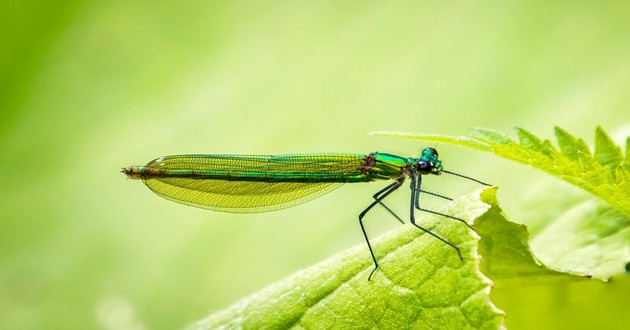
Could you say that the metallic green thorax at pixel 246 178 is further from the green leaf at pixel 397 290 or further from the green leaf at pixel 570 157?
the green leaf at pixel 570 157

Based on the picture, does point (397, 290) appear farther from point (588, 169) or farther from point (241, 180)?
point (241, 180)

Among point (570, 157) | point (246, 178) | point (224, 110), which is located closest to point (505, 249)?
point (570, 157)

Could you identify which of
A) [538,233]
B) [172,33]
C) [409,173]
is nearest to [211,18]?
[172,33]

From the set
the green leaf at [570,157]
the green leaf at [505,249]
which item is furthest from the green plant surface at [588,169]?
the green leaf at [505,249]

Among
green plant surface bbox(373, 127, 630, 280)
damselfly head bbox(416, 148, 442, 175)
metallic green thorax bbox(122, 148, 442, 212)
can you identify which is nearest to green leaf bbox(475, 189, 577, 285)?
green plant surface bbox(373, 127, 630, 280)

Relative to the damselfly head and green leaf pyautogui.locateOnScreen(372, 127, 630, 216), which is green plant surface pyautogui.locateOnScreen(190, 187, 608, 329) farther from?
the damselfly head

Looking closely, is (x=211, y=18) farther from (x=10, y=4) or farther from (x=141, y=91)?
(x=10, y=4)
